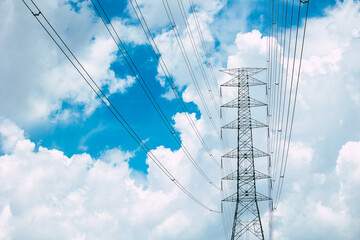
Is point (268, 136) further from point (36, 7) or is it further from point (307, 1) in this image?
point (36, 7)

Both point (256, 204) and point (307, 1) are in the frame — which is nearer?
point (307, 1)

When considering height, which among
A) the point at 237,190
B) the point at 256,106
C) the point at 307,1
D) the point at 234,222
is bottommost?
the point at 307,1

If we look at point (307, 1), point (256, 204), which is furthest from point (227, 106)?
point (307, 1)

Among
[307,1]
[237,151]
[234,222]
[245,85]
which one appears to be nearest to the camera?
[307,1]

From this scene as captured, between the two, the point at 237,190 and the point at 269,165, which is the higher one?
the point at 269,165

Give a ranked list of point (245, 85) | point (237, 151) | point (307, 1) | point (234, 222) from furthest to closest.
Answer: point (245, 85) → point (237, 151) → point (234, 222) → point (307, 1)

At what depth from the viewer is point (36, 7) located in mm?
13008

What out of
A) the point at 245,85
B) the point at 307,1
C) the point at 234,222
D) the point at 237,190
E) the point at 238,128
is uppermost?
the point at 245,85

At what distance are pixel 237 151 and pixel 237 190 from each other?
4.29 meters

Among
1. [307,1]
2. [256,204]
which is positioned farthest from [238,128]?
[307,1]

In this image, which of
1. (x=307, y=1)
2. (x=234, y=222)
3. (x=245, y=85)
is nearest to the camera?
(x=307, y=1)

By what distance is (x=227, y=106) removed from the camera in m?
37.5

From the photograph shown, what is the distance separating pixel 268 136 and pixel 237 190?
991 cm

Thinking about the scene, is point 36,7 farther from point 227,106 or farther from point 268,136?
point 268,136
